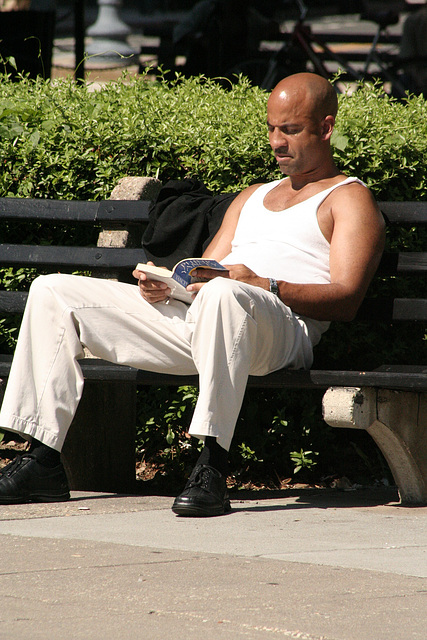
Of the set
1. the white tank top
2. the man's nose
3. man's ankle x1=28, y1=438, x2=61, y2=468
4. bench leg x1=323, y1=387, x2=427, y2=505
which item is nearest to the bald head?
the man's nose

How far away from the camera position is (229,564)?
106 inches

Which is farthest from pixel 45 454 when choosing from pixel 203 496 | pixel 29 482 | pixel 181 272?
pixel 181 272

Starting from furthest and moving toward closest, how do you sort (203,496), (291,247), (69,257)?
(69,257) → (291,247) → (203,496)

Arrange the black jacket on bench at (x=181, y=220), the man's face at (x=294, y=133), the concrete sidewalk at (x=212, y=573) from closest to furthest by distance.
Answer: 1. the concrete sidewalk at (x=212, y=573)
2. the man's face at (x=294, y=133)
3. the black jacket on bench at (x=181, y=220)

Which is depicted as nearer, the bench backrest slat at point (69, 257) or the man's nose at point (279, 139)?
the man's nose at point (279, 139)

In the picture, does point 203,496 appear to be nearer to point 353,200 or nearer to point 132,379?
point 132,379

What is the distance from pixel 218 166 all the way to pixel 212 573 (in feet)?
7.20

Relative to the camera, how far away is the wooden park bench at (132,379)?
3.57 metres

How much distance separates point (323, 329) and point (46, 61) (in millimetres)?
6157

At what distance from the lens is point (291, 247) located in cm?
A: 394

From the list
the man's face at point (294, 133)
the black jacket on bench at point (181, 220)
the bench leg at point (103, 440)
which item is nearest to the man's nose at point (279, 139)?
the man's face at point (294, 133)

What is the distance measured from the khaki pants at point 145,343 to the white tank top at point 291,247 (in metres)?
0.20

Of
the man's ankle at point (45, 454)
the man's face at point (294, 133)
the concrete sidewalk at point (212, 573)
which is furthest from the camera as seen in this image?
the man's face at point (294, 133)

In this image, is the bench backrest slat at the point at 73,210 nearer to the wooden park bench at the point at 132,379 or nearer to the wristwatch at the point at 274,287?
the wooden park bench at the point at 132,379
